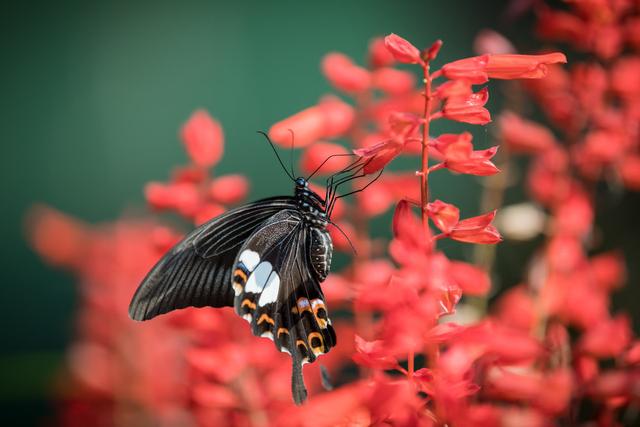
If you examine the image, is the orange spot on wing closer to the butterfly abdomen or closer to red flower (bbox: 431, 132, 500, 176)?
the butterfly abdomen

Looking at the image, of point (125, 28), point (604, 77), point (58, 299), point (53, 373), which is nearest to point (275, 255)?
point (53, 373)

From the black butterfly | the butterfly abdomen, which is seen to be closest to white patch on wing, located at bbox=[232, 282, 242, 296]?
the black butterfly

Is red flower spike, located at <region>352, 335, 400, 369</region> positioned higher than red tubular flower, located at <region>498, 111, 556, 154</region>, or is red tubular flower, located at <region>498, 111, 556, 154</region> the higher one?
red tubular flower, located at <region>498, 111, 556, 154</region>

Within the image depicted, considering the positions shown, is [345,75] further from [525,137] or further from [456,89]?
[456,89]

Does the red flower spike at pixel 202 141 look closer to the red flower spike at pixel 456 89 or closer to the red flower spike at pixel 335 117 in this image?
the red flower spike at pixel 335 117

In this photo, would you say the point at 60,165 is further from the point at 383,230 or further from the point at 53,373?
the point at 53,373

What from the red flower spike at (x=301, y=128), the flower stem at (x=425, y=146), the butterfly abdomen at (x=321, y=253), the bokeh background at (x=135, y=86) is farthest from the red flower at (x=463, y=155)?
the bokeh background at (x=135, y=86)
